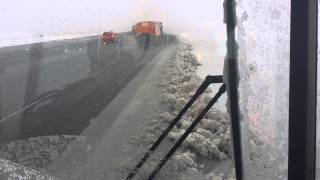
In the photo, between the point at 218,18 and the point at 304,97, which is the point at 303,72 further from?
the point at 218,18

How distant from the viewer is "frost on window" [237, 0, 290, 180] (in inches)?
76.7

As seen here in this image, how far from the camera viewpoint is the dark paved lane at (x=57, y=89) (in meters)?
8.84

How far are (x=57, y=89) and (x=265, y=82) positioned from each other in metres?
14.0

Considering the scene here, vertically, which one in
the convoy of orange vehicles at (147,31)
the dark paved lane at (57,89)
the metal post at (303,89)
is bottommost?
the dark paved lane at (57,89)

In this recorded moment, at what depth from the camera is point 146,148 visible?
4.95 meters

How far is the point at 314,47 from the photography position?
1.94 metres

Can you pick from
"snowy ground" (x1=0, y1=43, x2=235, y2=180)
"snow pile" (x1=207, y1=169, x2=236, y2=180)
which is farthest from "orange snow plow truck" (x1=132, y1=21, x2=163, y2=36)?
"snow pile" (x1=207, y1=169, x2=236, y2=180)

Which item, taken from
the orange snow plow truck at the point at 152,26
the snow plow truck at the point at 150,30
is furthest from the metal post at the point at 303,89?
the snow plow truck at the point at 150,30

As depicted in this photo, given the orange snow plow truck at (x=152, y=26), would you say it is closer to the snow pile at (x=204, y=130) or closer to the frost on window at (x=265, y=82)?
the snow pile at (x=204, y=130)

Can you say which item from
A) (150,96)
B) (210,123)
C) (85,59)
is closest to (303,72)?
(210,123)

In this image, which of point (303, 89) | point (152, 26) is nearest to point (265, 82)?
point (303, 89)

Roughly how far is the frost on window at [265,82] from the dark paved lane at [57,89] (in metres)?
5.31

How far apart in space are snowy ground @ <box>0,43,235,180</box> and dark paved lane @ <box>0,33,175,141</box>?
121cm

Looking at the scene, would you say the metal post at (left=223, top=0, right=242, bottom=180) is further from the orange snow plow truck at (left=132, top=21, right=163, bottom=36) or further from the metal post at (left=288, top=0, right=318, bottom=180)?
the orange snow plow truck at (left=132, top=21, right=163, bottom=36)
